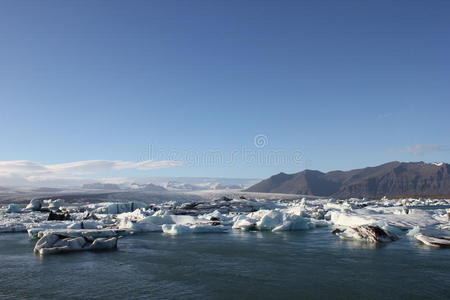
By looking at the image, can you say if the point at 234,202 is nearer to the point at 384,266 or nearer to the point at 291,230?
the point at 291,230

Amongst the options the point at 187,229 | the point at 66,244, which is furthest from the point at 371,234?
the point at 66,244

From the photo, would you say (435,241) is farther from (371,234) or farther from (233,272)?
(233,272)

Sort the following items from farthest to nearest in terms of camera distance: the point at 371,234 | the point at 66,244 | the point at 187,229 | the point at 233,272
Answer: the point at 187,229
the point at 371,234
the point at 66,244
the point at 233,272

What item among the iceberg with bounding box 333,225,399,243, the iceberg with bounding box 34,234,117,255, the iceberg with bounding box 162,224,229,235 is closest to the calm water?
the iceberg with bounding box 34,234,117,255

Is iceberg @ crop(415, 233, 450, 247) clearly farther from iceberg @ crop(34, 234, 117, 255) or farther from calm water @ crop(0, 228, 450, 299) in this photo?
iceberg @ crop(34, 234, 117, 255)

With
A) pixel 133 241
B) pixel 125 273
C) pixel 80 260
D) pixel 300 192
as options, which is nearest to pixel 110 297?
pixel 125 273

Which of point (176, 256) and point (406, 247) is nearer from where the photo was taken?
point (176, 256)

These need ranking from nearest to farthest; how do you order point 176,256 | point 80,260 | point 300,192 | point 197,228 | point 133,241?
point 80,260
point 176,256
point 133,241
point 197,228
point 300,192

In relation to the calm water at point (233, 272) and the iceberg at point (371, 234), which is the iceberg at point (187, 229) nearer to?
the calm water at point (233, 272)
